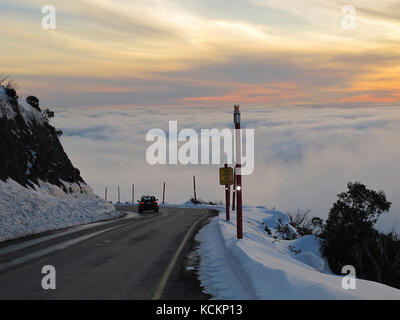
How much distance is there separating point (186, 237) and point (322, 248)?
6.64m

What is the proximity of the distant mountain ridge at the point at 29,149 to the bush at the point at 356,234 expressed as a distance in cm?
1990

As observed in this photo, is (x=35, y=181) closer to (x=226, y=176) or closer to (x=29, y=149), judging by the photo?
(x=29, y=149)

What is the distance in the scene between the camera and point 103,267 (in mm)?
12875

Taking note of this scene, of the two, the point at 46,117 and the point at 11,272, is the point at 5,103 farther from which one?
the point at 11,272

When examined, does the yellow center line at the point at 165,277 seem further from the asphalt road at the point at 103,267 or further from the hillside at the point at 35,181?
the hillside at the point at 35,181

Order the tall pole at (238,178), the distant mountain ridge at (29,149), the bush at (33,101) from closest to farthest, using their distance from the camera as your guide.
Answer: the tall pole at (238,178)
the distant mountain ridge at (29,149)
the bush at (33,101)

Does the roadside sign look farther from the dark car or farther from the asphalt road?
the dark car

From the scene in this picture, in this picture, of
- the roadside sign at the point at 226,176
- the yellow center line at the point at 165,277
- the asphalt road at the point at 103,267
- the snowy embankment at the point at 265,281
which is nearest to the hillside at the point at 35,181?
the asphalt road at the point at 103,267

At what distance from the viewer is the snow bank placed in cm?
2300

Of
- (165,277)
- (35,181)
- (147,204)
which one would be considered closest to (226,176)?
(165,277)

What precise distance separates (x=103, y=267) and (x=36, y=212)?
588 inches

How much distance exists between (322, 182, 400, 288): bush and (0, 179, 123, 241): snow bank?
1457 cm

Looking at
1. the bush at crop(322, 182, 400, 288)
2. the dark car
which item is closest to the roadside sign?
the bush at crop(322, 182, 400, 288)

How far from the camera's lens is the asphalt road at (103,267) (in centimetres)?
970
